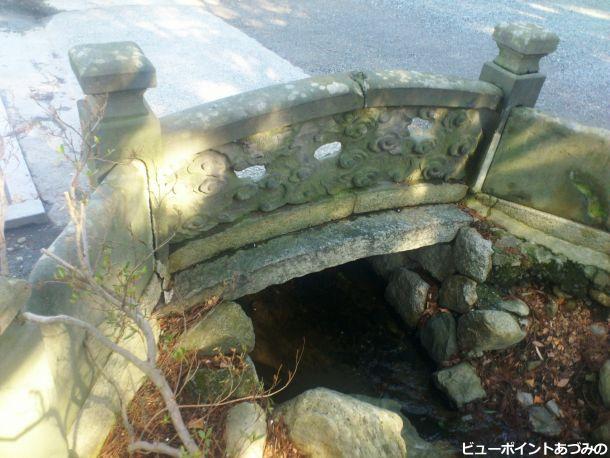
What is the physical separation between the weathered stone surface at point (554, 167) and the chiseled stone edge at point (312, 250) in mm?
591

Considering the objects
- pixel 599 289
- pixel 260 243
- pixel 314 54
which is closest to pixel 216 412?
pixel 260 243

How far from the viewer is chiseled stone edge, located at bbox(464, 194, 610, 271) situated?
4.41 metres

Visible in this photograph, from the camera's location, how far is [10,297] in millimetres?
1609

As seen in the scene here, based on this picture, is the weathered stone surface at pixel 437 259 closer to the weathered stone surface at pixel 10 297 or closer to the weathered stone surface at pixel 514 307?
the weathered stone surface at pixel 514 307

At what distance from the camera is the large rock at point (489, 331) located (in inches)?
177

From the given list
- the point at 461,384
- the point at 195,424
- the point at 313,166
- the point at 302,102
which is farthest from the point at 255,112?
the point at 461,384

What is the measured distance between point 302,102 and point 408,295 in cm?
276

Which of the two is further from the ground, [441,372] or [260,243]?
[260,243]

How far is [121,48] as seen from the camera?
269 cm

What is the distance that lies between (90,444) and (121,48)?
2.20 meters

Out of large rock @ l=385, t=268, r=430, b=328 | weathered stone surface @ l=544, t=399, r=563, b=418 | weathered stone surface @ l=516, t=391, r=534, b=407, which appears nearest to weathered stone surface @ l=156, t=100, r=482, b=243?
large rock @ l=385, t=268, r=430, b=328

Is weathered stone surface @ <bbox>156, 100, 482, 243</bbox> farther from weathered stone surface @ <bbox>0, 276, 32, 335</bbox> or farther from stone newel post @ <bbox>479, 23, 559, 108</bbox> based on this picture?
weathered stone surface @ <bbox>0, 276, 32, 335</bbox>

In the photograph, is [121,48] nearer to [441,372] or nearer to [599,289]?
[441,372]

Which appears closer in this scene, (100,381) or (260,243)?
(100,381)
